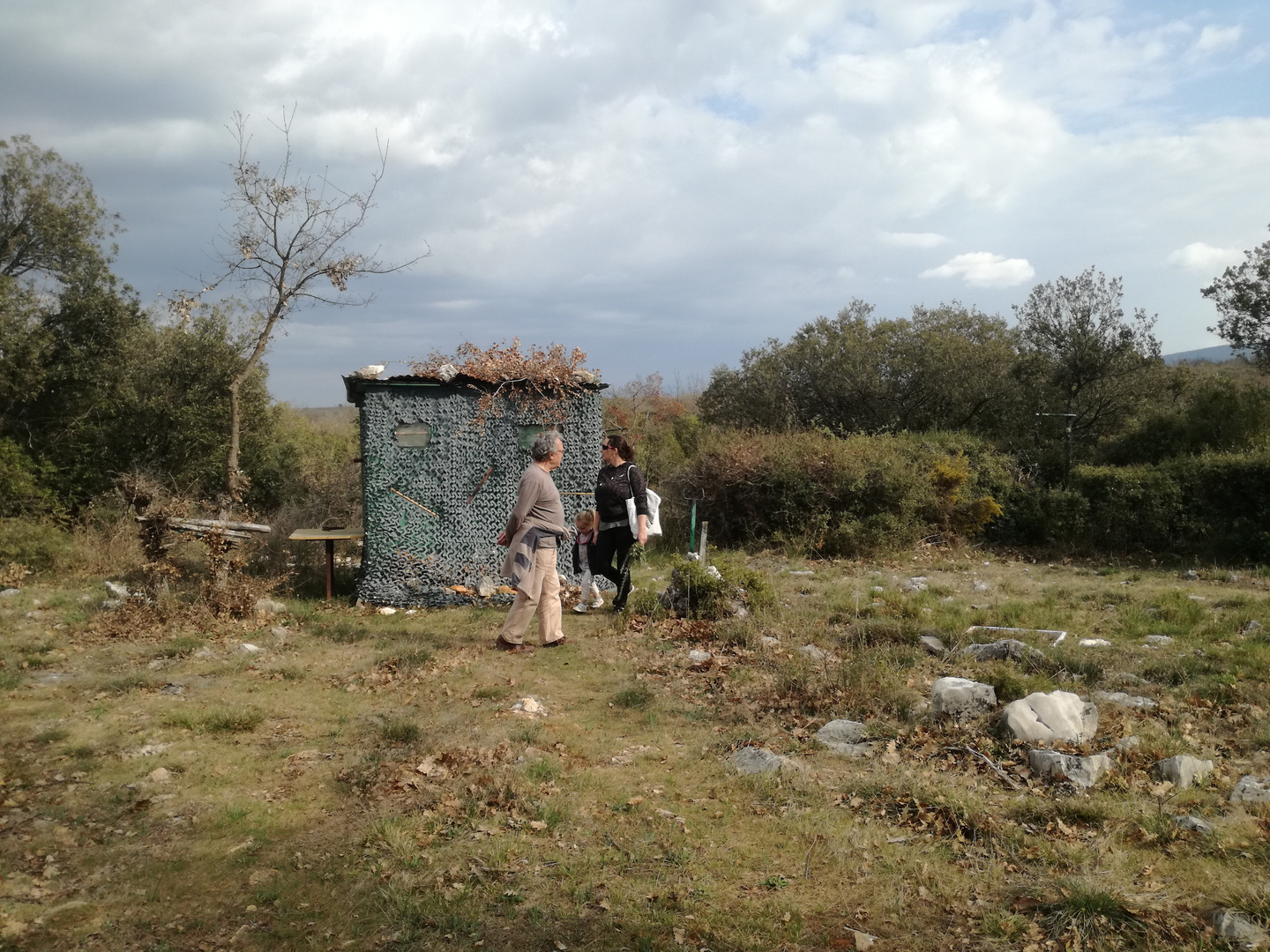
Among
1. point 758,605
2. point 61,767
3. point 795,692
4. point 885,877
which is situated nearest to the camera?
point 885,877

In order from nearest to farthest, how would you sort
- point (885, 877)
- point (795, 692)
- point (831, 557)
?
point (885, 877), point (795, 692), point (831, 557)

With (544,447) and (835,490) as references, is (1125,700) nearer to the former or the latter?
(544,447)

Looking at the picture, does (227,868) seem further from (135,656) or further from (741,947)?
(135,656)

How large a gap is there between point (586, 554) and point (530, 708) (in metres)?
3.89

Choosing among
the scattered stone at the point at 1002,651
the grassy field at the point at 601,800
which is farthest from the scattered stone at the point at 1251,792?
the scattered stone at the point at 1002,651

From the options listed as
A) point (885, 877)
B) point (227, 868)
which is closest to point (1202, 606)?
point (885, 877)

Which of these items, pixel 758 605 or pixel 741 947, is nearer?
pixel 741 947

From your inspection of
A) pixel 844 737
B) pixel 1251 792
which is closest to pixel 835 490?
pixel 844 737

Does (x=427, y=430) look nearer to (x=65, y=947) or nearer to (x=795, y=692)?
(x=795, y=692)

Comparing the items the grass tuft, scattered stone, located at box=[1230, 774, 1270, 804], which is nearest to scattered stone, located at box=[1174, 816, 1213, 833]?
scattered stone, located at box=[1230, 774, 1270, 804]

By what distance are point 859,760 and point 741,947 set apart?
7.22ft

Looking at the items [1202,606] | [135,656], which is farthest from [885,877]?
[1202,606]

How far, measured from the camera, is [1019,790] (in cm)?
499

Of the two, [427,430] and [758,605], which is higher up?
[427,430]
